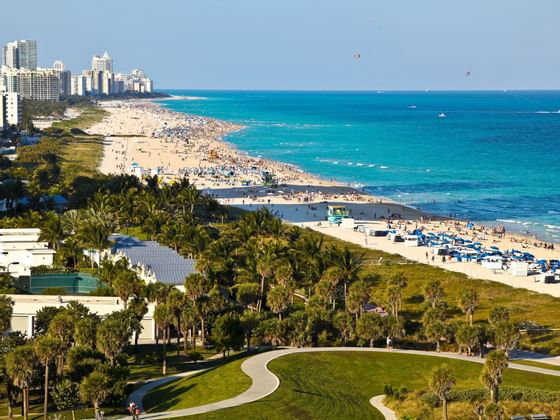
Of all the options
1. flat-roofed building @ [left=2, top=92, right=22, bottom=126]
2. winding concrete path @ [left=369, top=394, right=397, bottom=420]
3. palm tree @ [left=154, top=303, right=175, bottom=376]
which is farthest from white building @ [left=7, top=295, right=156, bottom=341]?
flat-roofed building @ [left=2, top=92, right=22, bottom=126]

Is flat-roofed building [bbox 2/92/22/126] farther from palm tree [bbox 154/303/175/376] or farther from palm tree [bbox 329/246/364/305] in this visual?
palm tree [bbox 154/303/175/376]

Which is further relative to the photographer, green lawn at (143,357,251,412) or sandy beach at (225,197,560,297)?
sandy beach at (225,197,560,297)

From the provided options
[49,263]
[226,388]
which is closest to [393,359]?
[226,388]

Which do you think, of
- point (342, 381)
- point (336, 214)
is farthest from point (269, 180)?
point (342, 381)

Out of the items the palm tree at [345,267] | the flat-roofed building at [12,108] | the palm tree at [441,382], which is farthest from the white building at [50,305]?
the flat-roofed building at [12,108]

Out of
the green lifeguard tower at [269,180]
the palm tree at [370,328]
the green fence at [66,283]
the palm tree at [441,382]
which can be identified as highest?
the palm tree at [441,382]

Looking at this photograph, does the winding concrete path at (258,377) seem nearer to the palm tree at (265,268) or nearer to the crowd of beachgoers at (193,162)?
the palm tree at (265,268)
